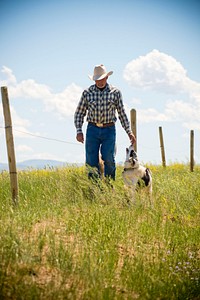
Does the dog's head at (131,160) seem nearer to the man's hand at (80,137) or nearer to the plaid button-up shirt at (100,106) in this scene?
the plaid button-up shirt at (100,106)

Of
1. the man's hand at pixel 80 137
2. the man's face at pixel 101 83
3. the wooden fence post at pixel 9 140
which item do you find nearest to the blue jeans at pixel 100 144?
the man's hand at pixel 80 137

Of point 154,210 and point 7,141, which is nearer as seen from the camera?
point 154,210

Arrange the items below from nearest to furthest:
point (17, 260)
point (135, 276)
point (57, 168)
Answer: point (17, 260)
point (135, 276)
point (57, 168)

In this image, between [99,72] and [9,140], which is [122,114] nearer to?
[99,72]

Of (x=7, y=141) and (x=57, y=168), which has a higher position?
(x=7, y=141)

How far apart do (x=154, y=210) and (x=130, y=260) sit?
1975mm

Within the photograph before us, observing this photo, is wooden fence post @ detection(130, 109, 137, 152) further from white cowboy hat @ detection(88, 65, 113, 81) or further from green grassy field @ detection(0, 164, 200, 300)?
green grassy field @ detection(0, 164, 200, 300)

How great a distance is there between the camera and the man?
322 inches

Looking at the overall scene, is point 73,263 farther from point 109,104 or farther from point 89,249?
point 109,104

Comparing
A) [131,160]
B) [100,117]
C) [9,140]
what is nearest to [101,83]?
[100,117]

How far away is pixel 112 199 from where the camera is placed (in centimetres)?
679

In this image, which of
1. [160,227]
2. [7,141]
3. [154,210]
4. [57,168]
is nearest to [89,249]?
[160,227]

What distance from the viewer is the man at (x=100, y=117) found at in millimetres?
8188

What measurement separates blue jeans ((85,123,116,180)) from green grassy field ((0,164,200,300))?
38.6 inches
